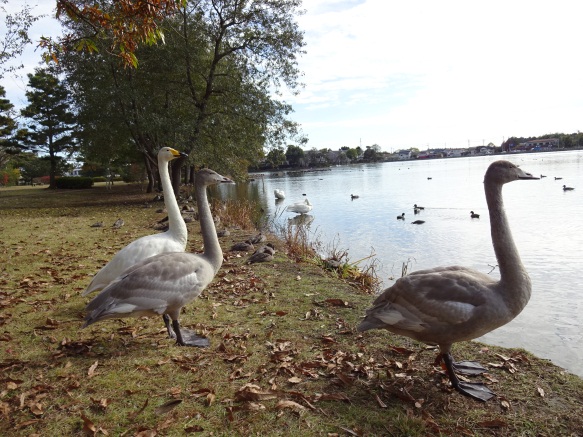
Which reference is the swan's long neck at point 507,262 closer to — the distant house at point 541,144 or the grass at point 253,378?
the grass at point 253,378

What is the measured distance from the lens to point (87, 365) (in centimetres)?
445

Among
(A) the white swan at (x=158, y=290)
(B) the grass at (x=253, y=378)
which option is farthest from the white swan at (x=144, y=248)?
(A) the white swan at (x=158, y=290)

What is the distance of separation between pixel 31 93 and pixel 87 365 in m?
46.5

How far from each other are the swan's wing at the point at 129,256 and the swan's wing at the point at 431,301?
3.40m

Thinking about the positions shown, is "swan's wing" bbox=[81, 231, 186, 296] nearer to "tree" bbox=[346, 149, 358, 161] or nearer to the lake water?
the lake water

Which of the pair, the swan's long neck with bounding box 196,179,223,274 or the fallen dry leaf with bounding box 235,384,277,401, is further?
the swan's long neck with bounding box 196,179,223,274

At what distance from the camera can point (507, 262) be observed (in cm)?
384

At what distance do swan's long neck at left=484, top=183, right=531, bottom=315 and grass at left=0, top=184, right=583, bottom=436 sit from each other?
104 cm

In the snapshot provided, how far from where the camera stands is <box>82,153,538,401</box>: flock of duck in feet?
12.1

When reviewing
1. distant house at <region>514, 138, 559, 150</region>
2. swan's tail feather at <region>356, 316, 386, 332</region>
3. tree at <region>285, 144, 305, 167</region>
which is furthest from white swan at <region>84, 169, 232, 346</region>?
distant house at <region>514, 138, 559, 150</region>

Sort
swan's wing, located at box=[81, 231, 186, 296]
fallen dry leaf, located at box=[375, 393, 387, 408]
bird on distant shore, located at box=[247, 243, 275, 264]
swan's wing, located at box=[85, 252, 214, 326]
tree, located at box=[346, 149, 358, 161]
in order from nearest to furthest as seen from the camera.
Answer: fallen dry leaf, located at box=[375, 393, 387, 408] → swan's wing, located at box=[85, 252, 214, 326] → swan's wing, located at box=[81, 231, 186, 296] → bird on distant shore, located at box=[247, 243, 275, 264] → tree, located at box=[346, 149, 358, 161]

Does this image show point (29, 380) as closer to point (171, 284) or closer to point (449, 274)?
point (171, 284)

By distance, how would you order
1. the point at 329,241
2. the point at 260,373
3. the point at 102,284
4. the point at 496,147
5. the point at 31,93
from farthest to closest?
1. the point at 496,147
2. the point at 31,93
3. the point at 329,241
4. the point at 102,284
5. the point at 260,373

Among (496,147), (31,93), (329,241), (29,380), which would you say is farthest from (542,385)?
(496,147)
